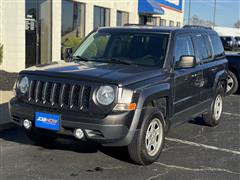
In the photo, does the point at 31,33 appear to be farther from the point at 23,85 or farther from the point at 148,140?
the point at 148,140

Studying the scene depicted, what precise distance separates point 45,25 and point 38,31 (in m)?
0.43

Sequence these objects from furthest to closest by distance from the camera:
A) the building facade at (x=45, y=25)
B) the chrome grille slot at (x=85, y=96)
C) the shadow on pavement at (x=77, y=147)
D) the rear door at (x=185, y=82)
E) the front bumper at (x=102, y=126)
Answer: the building facade at (x=45, y=25) < the rear door at (x=185, y=82) < the shadow on pavement at (x=77, y=147) < the chrome grille slot at (x=85, y=96) < the front bumper at (x=102, y=126)

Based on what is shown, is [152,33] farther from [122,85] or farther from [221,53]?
[221,53]

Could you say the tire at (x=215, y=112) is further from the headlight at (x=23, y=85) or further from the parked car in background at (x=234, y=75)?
the parked car in background at (x=234, y=75)

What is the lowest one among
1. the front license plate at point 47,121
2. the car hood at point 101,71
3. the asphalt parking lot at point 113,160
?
the asphalt parking lot at point 113,160

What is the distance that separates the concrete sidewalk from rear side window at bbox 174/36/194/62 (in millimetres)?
3226

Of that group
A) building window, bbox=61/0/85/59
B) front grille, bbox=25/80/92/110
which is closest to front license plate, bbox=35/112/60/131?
front grille, bbox=25/80/92/110

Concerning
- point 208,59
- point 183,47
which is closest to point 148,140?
point 183,47

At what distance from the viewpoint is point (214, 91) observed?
7.39m

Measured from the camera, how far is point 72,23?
60.2 feet

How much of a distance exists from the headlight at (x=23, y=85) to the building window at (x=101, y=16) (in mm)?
15301

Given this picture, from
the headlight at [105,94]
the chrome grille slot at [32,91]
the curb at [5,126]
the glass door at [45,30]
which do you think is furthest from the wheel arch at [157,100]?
the glass door at [45,30]

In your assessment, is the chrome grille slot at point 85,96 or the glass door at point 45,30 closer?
the chrome grille slot at point 85,96

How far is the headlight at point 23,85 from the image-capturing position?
520 cm
